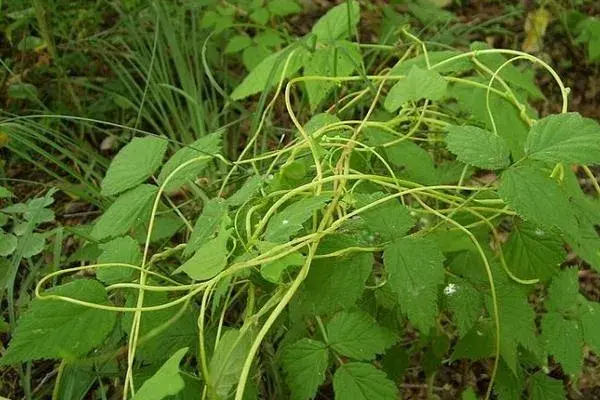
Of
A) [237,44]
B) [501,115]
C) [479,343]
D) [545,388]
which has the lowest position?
[545,388]

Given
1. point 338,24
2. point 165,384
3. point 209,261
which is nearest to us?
point 165,384

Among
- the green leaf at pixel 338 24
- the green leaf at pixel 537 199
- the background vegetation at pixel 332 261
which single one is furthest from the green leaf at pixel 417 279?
the green leaf at pixel 338 24

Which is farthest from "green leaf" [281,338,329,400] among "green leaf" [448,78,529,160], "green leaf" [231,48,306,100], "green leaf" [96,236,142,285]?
"green leaf" [231,48,306,100]

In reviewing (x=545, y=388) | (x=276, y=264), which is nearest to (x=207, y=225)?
(x=276, y=264)

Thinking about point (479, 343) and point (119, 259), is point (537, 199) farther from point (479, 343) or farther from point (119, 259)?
point (119, 259)

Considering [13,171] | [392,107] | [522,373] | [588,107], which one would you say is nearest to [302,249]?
[392,107]

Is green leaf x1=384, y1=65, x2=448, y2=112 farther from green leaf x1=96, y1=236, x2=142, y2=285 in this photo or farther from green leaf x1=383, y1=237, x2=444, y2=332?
green leaf x1=96, y1=236, x2=142, y2=285

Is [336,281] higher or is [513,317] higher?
[336,281]

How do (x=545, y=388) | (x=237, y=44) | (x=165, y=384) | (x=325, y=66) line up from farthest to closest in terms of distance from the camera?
(x=237, y=44)
(x=325, y=66)
(x=545, y=388)
(x=165, y=384)
